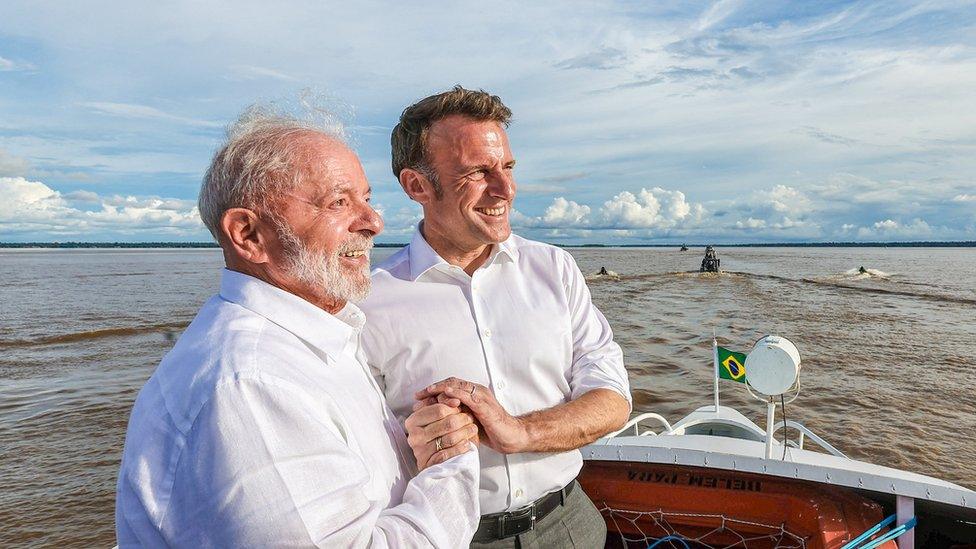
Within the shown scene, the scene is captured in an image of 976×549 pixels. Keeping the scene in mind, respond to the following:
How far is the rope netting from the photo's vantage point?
346cm

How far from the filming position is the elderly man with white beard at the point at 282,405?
1147 mm

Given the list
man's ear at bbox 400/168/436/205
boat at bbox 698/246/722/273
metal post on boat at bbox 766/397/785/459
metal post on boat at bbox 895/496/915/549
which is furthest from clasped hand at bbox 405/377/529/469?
boat at bbox 698/246/722/273

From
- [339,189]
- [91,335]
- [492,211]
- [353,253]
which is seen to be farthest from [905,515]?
[91,335]

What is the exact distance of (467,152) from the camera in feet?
8.00

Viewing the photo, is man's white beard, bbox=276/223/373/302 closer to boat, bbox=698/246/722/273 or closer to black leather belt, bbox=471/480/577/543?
black leather belt, bbox=471/480/577/543

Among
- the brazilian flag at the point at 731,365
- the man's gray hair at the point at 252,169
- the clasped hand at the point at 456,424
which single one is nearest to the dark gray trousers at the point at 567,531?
the clasped hand at the point at 456,424

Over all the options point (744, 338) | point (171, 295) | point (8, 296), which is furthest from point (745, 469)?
point (8, 296)

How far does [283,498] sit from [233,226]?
0.69 m

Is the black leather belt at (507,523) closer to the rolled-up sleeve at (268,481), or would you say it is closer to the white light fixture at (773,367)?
the rolled-up sleeve at (268,481)

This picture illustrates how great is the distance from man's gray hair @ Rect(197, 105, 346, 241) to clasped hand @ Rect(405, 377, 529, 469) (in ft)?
2.20

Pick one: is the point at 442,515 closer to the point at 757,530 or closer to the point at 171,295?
the point at 757,530

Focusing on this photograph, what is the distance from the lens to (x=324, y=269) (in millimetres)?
1592

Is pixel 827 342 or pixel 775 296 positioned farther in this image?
pixel 775 296

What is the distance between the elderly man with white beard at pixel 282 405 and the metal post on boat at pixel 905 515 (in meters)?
2.48
